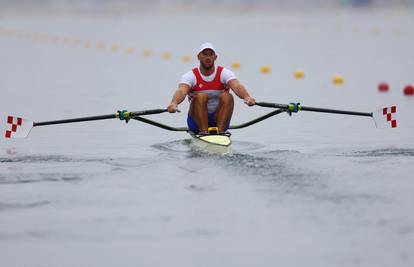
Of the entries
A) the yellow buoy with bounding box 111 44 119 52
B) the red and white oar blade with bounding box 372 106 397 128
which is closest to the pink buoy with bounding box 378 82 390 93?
the red and white oar blade with bounding box 372 106 397 128

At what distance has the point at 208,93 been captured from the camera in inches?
587

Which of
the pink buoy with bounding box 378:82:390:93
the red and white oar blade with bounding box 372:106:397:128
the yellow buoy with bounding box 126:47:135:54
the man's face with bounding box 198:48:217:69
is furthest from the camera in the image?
the yellow buoy with bounding box 126:47:135:54


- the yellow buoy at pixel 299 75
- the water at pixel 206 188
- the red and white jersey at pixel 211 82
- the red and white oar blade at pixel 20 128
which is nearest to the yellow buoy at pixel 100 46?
the yellow buoy at pixel 299 75

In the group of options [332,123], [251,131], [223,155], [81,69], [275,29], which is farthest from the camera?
[275,29]

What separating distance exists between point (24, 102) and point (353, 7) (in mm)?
80539

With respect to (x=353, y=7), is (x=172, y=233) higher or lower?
lower

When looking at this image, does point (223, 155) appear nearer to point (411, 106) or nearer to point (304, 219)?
point (304, 219)

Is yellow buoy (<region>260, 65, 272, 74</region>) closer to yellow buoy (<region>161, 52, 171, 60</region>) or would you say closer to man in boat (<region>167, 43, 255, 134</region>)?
yellow buoy (<region>161, 52, 171, 60</region>)

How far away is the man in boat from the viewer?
14617 mm

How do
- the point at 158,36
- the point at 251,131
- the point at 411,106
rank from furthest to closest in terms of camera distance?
the point at 158,36, the point at 411,106, the point at 251,131

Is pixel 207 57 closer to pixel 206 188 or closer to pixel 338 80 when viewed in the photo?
pixel 206 188


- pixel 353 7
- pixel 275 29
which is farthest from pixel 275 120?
pixel 353 7

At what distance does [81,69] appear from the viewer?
32406mm

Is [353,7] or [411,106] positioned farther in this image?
[353,7]
